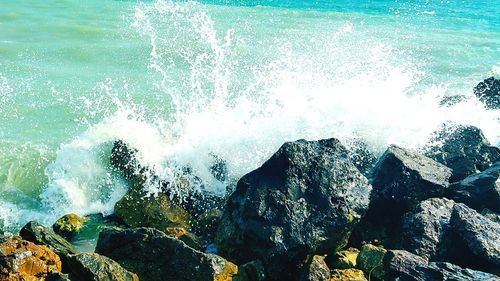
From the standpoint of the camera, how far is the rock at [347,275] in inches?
247

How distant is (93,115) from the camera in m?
13.0

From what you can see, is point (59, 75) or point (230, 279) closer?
point (230, 279)

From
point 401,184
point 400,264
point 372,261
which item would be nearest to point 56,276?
point 372,261

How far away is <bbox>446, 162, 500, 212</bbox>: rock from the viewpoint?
8.07 meters

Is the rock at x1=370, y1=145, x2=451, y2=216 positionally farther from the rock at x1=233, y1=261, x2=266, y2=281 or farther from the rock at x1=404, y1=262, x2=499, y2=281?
the rock at x1=233, y1=261, x2=266, y2=281

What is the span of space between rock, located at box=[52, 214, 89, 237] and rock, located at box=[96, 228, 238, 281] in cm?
180

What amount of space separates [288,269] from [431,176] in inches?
112

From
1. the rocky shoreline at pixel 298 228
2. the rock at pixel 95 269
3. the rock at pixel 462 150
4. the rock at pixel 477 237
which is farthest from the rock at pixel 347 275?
the rock at pixel 462 150

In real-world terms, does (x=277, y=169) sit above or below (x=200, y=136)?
above

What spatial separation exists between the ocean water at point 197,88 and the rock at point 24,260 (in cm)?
265

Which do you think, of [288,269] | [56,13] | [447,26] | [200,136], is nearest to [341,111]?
[200,136]

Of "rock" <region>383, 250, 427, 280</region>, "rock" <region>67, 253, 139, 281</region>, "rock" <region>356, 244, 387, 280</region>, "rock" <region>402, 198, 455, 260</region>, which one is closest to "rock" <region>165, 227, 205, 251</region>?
"rock" <region>67, 253, 139, 281</region>

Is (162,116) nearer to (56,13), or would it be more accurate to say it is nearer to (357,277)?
(357,277)

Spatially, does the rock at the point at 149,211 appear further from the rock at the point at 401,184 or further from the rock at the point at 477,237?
the rock at the point at 477,237
